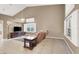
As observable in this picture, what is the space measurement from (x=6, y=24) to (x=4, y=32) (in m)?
0.18

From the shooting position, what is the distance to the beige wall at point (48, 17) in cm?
202

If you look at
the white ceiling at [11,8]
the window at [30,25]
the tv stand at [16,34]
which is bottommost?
the tv stand at [16,34]

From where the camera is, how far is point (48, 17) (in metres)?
2.06

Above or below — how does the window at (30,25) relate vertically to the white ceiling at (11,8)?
below

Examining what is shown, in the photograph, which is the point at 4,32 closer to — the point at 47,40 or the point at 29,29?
the point at 29,29

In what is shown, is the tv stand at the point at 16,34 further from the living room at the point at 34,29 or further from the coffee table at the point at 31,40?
the coffee table at the point at 31,40

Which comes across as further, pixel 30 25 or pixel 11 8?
pixel 30 25

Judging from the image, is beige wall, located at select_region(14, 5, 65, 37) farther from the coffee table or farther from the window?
the coffee table

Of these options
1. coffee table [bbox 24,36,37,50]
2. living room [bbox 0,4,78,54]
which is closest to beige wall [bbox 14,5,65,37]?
living room [bbox 0,4,78,54]

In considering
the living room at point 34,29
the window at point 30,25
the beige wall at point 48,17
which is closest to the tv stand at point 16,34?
the living room at point 34,29

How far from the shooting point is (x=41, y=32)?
6.80 ft

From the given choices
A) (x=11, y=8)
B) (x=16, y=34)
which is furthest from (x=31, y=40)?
(x=11, y=8)

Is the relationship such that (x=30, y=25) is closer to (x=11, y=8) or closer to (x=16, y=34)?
(x=16, y=34)

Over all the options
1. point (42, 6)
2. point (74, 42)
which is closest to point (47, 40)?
point (74, 42)
